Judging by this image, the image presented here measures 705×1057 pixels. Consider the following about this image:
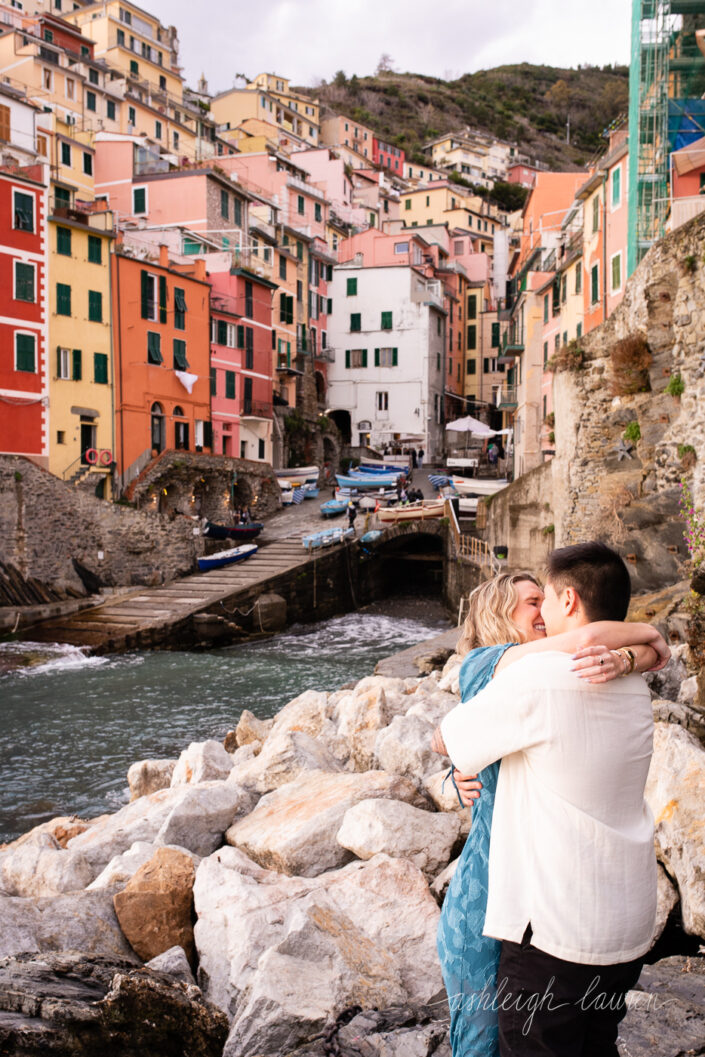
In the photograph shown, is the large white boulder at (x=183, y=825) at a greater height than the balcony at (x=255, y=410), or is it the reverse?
the balcony at (x=255, y=410)

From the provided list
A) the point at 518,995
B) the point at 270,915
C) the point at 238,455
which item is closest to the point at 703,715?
the point at 270,915

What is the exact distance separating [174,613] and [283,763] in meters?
18.2

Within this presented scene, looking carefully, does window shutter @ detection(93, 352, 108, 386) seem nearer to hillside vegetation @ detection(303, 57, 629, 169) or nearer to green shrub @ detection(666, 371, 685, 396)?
green shrub @ detection(666, 371, 685, 396)

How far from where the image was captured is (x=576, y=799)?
2150mm

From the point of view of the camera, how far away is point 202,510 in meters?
34.9

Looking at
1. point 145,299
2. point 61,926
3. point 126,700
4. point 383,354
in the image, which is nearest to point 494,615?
point 61,926

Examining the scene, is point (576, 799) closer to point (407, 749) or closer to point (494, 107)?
point (407, 749)

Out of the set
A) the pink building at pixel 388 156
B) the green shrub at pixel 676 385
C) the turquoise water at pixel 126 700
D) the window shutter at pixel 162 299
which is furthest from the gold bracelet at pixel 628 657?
the pink building at pixel 388 156

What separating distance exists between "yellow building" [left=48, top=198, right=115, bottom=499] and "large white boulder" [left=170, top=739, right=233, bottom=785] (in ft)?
77.6

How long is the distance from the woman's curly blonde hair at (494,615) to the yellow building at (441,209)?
84.0 meters

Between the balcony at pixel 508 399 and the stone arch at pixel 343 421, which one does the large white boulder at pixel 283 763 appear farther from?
the stone arch at pixel 343 421

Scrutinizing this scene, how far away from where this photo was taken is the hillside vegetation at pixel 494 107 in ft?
380

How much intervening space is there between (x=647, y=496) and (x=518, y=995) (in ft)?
41.9

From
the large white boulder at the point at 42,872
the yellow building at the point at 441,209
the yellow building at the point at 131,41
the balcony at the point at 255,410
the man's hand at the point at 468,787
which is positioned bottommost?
the large white boulder at the point at 42,872
